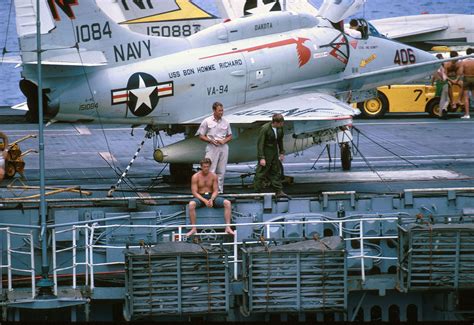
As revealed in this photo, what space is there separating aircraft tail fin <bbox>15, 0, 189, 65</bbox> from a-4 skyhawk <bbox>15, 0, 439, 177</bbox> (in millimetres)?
20

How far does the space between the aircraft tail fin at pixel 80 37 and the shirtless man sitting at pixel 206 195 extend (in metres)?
6.82

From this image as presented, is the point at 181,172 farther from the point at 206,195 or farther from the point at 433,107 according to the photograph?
the point at 433,107

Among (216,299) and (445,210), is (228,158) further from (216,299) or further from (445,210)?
(216,299)

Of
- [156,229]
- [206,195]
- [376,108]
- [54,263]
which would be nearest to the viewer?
[54,263]

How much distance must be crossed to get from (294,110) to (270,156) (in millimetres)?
4148

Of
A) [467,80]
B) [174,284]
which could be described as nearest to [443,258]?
[174,284]

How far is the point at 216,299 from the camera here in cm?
1623

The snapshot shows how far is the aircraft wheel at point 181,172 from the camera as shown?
2791 centimetres

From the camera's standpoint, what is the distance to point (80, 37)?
26297 mm

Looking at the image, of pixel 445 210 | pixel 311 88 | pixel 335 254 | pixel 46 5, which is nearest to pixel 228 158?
pixel 311 88

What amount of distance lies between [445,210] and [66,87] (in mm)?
8962

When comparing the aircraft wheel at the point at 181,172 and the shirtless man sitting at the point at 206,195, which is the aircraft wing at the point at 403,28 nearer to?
the aircraft wheel at the point at 181,172

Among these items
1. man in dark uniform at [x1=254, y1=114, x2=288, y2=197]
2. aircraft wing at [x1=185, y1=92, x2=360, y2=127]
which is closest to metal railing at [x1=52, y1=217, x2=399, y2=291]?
man in dark uniform at [x1=254, y1=114, x2=288, y2=197]

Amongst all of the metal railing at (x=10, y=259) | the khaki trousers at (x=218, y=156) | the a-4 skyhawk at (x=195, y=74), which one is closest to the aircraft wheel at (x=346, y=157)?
the a-4 skyhawk at (x=195, y=74)
